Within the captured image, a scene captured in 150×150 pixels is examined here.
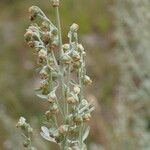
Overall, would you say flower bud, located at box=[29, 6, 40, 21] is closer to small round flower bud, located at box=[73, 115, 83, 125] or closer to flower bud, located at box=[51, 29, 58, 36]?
flower bud, located at box=[51, 29, 58, 36]

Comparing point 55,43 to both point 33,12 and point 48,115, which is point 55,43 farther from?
point 48,115

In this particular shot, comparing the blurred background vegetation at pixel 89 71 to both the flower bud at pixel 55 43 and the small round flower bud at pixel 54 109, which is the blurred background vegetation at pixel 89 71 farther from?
the flower bud at pixel 55 43

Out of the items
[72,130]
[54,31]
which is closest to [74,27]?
[54,31]

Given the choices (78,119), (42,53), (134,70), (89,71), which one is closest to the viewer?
(42,53)

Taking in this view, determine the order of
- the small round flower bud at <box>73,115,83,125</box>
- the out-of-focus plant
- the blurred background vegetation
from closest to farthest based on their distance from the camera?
the small round flower bud at <box>73,115,83,125</box> → the out-of-focus plant → the blurred background vegetation

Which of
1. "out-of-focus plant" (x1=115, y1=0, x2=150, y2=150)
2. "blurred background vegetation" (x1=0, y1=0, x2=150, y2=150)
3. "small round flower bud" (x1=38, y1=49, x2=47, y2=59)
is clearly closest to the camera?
"small round flower bud" (x1=38, y1=49, x2=47, y2=59)

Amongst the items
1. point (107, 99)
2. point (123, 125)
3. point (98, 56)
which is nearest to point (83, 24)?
point (98, 56)

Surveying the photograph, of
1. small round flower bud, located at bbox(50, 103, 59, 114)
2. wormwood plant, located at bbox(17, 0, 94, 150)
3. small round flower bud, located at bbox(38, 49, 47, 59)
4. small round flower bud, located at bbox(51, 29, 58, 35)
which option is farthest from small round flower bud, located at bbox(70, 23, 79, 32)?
small round flower bud, located at bbox(50, 103, 59, 114)
